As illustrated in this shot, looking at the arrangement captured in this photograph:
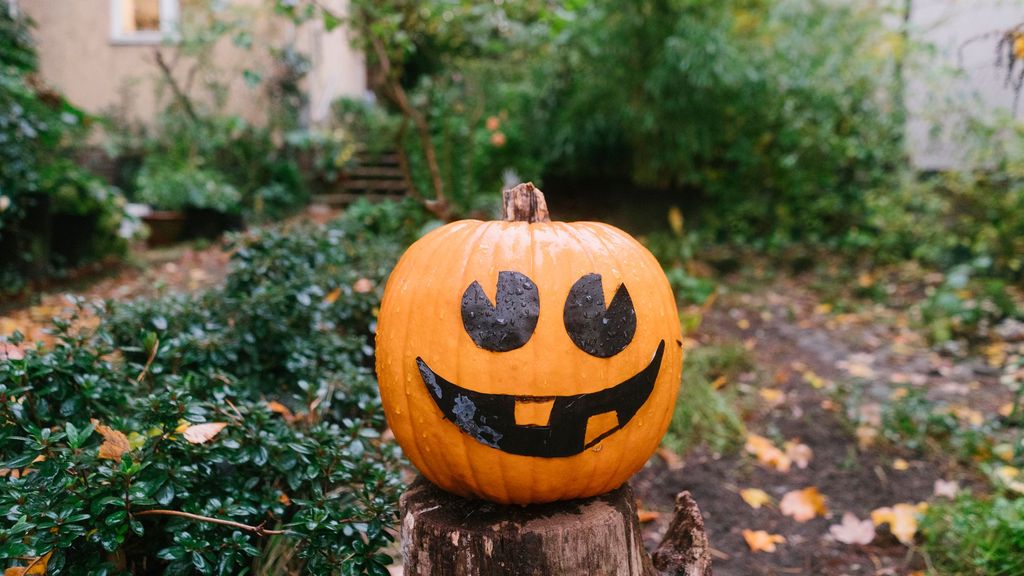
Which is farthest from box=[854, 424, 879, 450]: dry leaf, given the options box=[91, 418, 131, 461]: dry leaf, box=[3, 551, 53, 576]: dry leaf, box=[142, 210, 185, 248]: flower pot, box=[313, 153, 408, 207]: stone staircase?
box=[313, 153, 408, 207]: stone staircase

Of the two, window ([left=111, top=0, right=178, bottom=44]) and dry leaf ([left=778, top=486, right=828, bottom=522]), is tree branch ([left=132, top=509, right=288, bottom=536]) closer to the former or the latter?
dry leaf ([left=778, top=486, right=828, bottom=522])

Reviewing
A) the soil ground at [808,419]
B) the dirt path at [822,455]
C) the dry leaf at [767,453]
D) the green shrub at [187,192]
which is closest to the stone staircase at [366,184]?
the green shrub at [187,192]

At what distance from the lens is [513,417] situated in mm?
1434

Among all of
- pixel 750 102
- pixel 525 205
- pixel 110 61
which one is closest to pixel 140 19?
pixel 110 61

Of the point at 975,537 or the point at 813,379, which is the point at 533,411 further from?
the point at 813,379

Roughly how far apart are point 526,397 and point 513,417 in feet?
0.17

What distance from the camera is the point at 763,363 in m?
4.34

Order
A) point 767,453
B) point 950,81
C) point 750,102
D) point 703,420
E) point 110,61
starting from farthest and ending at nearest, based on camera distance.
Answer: point 110,61
point 750,102
point 950,81
point 703,420
point 767,453

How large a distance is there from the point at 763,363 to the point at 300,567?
3350 millimetres

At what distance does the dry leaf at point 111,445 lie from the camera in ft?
4.80

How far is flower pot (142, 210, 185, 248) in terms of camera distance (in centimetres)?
757

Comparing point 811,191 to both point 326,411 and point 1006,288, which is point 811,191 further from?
point 326,411

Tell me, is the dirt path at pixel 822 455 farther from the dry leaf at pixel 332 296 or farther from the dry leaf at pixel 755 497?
the dry leaf at pixel 332 296

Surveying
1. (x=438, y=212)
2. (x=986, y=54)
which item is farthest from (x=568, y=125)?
(x=986, y=54)
